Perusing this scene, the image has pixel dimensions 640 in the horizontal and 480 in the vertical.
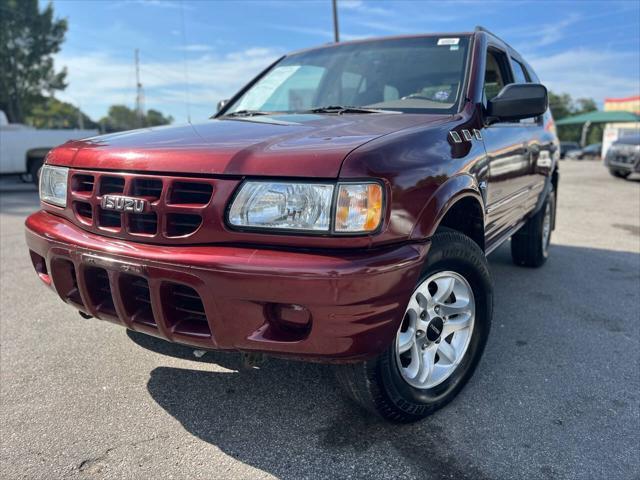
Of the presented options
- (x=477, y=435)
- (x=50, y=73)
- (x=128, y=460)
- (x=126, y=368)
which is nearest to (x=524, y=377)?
(x=477, y=435)

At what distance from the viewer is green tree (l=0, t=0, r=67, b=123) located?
3071 centimetres

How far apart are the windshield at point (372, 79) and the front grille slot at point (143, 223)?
1379 millimetres

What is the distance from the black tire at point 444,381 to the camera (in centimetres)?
198

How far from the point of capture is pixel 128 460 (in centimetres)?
197

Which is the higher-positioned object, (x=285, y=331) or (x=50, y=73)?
(x=50, y=73)

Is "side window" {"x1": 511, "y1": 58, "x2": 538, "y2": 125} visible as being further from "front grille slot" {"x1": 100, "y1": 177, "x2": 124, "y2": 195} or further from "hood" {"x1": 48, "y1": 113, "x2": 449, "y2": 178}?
"front grille slot" {"x1": 100, "y1": 177, "x2": 124, "y2": 195}

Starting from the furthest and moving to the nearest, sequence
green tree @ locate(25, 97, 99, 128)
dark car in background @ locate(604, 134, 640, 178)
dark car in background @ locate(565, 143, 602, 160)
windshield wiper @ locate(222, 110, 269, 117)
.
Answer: green tree @ locate(25, 97, 99, 128)
dark car in background @ locate(565, 143, 602, 160)
dark car in background @ locate(604, 134, 640, 178)
windshield wiper @ locate(222, 110, 269, 117)

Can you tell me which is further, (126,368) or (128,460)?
(126,368)

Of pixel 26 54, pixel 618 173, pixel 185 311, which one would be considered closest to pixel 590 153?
pixel 618 173

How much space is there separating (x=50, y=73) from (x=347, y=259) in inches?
1473

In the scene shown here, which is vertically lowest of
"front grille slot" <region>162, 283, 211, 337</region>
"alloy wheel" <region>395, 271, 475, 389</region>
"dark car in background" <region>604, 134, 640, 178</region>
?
"dark car in background" <region>604, 134, 640, 178</region>

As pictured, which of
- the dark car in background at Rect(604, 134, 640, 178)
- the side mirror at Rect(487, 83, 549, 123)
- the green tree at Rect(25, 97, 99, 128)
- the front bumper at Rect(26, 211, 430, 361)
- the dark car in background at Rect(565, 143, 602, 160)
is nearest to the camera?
the front bumper at Rect(26, 211, 430, 361)

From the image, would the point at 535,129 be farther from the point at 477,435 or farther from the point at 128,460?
the point at 128,460

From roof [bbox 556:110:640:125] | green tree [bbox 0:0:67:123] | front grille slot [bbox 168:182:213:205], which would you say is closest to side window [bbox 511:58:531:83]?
front grille slot [bbox 168:182:213:205]
